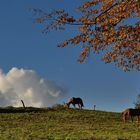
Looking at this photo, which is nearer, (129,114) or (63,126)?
(63,126)

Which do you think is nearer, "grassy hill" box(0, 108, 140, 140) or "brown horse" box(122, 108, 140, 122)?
"grassy hill" box(0, 108, 140, 140)

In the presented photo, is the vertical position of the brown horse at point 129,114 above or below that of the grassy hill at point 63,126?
above

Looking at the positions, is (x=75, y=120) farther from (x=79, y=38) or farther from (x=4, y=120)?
(x=79, y=38)

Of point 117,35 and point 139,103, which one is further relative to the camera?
point 139,103

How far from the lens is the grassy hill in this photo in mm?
38884

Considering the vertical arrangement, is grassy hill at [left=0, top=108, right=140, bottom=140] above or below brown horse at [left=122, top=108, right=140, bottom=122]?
below

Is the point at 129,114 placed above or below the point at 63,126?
above

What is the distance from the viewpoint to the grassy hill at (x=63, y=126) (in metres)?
38.9

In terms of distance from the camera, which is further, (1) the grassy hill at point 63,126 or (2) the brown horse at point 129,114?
(2) the brown horse at point 129,114

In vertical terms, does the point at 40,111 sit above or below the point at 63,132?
above

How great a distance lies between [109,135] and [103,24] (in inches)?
296

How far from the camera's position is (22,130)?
44281 millimetres

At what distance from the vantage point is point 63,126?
48750mm

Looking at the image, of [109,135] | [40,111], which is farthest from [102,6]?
[40,111]
